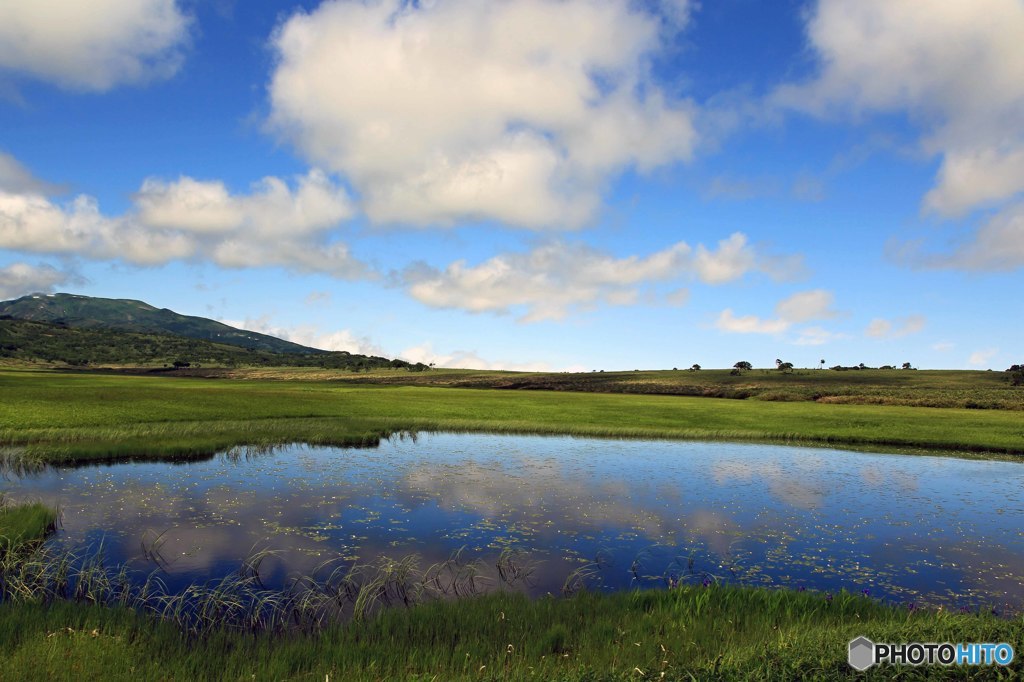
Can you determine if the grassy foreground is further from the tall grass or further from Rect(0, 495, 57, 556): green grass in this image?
the tall grass

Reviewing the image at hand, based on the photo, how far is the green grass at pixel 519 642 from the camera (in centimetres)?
920

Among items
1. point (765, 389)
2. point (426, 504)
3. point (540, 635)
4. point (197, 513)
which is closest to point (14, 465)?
point (197, 513)

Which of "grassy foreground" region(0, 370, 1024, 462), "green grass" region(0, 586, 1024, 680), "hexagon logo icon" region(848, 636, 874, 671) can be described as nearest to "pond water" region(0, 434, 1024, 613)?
"green grass" region(0, 586, 1024, 680)

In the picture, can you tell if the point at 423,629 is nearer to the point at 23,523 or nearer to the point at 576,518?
the point at 576,518

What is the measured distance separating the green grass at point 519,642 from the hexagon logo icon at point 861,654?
0.42ft

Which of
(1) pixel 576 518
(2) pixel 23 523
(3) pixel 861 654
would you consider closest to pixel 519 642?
(3) pixel 861 654

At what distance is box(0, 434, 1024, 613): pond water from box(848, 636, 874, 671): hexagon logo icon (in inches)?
231

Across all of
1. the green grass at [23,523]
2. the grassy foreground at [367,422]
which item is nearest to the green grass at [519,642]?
the green grass at [23,523]

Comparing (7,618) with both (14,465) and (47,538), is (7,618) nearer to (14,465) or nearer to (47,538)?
(47,538)

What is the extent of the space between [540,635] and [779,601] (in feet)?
19.6

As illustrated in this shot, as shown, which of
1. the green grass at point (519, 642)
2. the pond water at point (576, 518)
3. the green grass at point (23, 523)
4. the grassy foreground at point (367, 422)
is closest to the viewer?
the green grass at point (519, 642)

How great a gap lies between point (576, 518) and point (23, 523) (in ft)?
60.3

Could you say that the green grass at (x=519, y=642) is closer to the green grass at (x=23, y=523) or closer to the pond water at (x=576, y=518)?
the pond water at (x=576, y=518)

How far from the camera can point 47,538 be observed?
17547 millimetres
